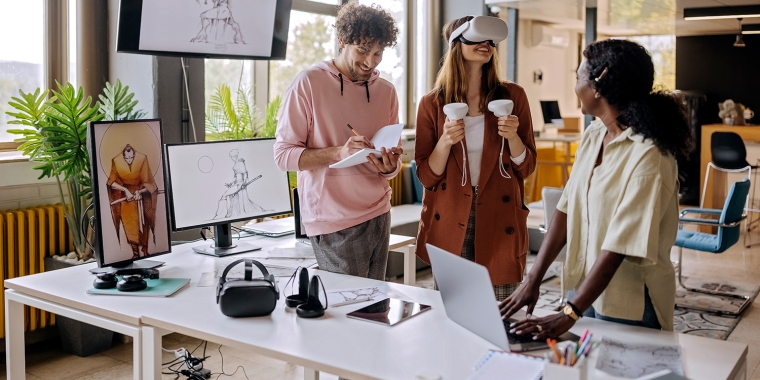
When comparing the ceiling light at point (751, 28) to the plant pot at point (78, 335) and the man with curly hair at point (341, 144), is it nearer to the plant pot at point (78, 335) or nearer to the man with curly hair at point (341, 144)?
the man with curly hair at point (341, 144)

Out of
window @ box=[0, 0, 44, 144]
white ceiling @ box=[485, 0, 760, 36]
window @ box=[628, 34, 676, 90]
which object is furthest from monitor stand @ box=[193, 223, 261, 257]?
window @ box=[628, 34, 676, 90]

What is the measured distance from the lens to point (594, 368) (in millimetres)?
1547

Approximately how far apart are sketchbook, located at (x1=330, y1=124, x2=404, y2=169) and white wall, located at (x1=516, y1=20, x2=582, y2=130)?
5.97 metres

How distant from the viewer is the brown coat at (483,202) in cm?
237

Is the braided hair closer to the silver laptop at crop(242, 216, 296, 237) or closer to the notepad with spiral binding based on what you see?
the notepad with spiral binding

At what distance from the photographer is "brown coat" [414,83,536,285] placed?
2.37 m

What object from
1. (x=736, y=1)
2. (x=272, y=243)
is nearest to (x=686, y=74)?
(x=736, y=1)

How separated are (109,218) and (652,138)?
5.67 feet

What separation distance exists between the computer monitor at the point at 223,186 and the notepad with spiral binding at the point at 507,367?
1.42 m

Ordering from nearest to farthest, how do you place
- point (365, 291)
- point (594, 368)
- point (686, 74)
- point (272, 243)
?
point (594, 368) → point (365, 291) → point (272, 243) → point (686, 74)

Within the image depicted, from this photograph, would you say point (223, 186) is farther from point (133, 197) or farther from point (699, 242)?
point (699, 242)

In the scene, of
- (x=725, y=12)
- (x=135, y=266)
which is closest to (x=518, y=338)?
(x=135, y=266)

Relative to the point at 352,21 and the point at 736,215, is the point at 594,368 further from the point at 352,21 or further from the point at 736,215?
the point at 736,215

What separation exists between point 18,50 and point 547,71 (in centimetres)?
715
